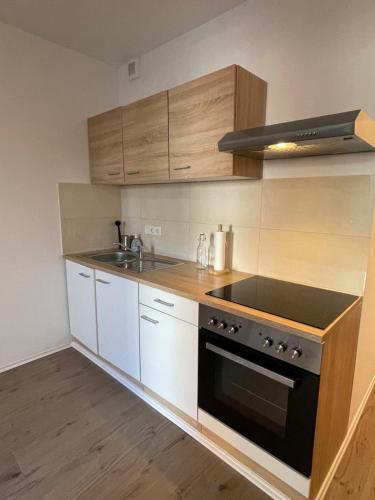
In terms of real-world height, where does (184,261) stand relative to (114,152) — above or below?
below

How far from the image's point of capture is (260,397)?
134 centimetres

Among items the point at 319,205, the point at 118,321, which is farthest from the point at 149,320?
the point at 319,205

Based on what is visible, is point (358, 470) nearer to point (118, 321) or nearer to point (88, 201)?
point (118, 321)

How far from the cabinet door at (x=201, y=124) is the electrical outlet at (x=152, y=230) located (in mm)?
711

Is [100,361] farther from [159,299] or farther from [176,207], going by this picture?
[176,207]

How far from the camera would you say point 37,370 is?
2.33 m

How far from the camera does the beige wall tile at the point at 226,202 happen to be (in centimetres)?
187

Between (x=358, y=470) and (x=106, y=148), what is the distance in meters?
2.65

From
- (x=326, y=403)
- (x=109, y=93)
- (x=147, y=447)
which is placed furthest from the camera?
(x=109, y=93)

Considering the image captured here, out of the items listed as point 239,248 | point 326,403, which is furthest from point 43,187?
point 326,403

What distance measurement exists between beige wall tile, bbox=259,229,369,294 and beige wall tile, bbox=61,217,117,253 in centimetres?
154

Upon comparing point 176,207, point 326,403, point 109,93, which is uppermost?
point 109,93

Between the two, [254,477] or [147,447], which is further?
[147,447]

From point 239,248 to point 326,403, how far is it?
102cm
